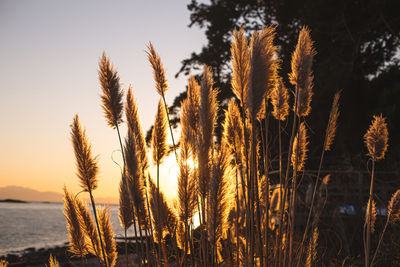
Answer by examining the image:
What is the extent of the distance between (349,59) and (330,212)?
902 cm

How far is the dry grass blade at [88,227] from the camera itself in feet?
7.46

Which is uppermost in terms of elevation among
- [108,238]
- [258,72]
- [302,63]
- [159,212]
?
[302,63]

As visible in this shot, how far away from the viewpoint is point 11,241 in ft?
75.8

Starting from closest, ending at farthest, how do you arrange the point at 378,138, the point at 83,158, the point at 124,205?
1. the point at 83,158
2. the point at 124,205
3. the point at 378,138

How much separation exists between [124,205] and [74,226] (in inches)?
14.7

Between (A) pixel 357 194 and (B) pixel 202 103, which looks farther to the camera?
(A) pixel 357 194

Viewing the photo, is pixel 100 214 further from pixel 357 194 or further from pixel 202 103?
pixel 357 194

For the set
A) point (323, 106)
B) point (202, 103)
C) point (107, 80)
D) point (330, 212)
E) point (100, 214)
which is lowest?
point (330, 212)

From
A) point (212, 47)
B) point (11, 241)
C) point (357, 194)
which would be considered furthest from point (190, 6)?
point (11, 241)

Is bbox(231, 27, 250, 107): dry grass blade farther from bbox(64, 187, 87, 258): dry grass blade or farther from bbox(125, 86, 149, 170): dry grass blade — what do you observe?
bbox(64, 187, 87, 258): dry grass blade

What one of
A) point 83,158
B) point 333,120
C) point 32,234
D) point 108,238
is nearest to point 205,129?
point 83,158

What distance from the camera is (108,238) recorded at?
7.49ft

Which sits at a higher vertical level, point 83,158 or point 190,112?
point 190,112

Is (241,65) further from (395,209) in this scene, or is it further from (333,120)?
(395,209)
